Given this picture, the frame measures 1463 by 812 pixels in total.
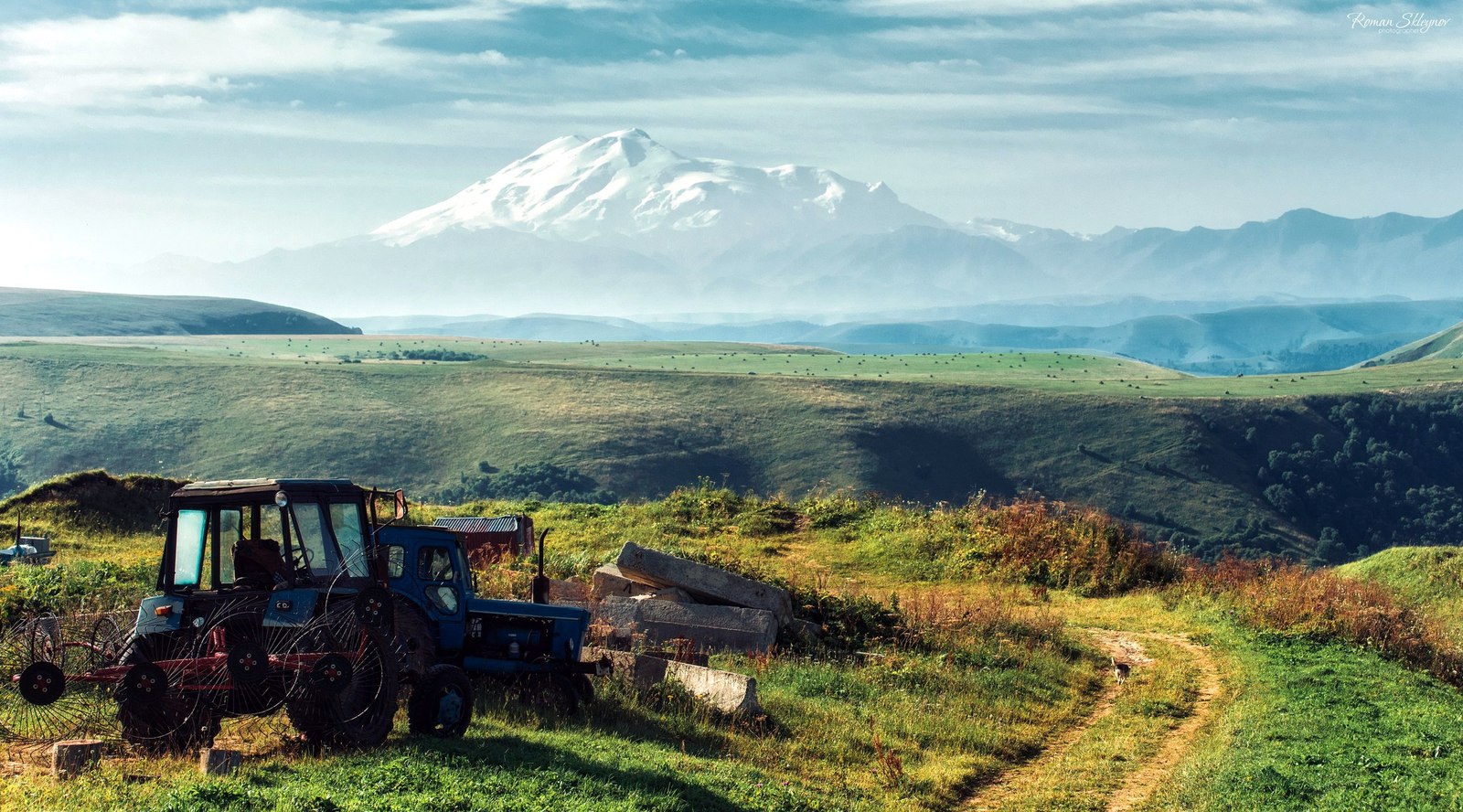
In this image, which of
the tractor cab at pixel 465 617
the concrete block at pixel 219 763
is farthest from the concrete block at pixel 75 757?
the tractor cab at pixel 465 617

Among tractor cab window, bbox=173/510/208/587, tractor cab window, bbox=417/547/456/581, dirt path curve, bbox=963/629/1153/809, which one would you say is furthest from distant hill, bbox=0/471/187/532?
dirt path curve, bbox=963/629/1153/809

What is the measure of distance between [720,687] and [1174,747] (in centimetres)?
534

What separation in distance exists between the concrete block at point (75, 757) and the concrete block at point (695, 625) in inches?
305

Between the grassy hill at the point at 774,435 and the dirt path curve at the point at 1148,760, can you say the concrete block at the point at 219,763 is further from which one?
the grassy hill at the point at 774,435

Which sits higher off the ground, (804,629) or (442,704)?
(442,704)

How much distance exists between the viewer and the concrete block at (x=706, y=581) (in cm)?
1855

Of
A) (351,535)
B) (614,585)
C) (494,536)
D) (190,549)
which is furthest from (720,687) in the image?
(494,536)

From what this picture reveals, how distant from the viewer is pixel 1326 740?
1375cm

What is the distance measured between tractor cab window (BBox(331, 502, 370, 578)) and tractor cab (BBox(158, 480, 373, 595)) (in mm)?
65

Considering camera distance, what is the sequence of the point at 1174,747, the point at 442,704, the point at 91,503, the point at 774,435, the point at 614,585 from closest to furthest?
the point at 442,704
the point at 1174,747
the point at 614,585
the point at 91,503
the point at 774,435

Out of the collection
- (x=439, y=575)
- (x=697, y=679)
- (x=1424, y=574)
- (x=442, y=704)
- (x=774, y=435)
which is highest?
(x=439, y=575)

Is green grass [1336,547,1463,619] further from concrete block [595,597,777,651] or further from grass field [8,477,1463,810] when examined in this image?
concrete block [595,597,777,651]

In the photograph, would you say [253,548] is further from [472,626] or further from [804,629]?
[804,629]

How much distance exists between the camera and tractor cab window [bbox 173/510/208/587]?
1237 centimetres
